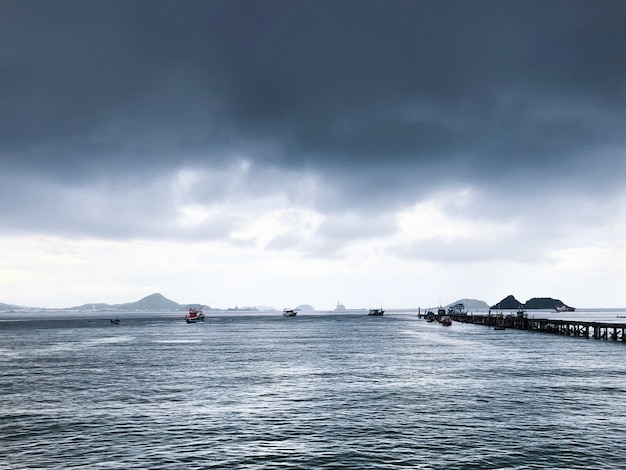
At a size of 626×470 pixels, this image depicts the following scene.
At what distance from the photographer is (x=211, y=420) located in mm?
39219

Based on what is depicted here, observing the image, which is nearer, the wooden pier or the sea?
the sea

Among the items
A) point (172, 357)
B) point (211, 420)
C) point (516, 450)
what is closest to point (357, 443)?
point (516, 450)

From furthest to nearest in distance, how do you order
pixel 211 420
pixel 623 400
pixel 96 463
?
pixel 623 400 → pixel 211 420 → pixel 96 463

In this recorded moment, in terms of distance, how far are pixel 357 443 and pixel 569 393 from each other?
90.2 ft

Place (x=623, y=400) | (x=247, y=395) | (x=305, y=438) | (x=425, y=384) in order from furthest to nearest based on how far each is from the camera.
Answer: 1. (x=425, y=384)
2. (x=247, y=395)
3. (x=623, y=400)
4. (x=305, y=438)

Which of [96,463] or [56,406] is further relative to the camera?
[56,406]

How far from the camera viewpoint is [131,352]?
318 feet

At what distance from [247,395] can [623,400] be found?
3333cm

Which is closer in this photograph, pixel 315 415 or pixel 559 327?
pixel 315 415

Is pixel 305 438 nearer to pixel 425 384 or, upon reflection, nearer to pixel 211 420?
pixel 211 420

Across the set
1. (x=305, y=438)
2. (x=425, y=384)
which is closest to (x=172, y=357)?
(x=425, y=384)

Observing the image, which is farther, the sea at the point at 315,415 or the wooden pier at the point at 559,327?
the wooden pier at the point at 559,327

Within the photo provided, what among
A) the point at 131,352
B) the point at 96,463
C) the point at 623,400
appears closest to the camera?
the point at 96,463

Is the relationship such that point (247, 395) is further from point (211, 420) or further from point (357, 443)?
point (357, 443)
